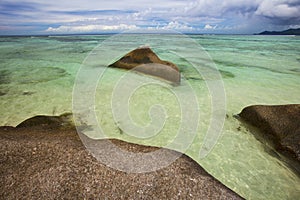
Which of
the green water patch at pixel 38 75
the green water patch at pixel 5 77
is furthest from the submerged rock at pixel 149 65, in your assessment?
the green water patch at pixel 5 77

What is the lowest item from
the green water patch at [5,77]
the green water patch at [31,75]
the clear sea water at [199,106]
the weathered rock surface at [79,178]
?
the clear sea water at [199,106]

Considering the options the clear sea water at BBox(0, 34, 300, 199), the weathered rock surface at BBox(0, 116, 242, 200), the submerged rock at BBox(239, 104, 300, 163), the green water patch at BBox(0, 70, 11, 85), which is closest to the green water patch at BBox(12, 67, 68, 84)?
the clear sea water at BBox(0, 34, 300, 199)

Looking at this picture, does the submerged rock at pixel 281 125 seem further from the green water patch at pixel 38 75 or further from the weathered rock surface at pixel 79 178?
the green water patch at pixel 38 75

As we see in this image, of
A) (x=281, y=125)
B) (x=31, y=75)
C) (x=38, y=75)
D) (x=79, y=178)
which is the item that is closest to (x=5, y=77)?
(x=31, y=75)

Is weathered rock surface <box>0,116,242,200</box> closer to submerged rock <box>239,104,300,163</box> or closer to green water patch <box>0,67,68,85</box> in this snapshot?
submerged rock <box>239,104,300,163</box>

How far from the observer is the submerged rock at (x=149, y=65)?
27.4 feet

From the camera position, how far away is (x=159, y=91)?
23.4ft

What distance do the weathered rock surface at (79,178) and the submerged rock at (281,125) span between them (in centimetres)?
191

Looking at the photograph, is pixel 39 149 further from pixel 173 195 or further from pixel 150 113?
pixel 150 113

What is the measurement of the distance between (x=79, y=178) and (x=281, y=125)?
402 cm

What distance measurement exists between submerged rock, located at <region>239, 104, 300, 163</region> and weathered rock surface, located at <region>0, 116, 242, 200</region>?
6.28ft

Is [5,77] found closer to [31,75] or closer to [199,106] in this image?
[31,75]

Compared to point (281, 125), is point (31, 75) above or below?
below

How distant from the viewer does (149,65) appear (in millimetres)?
9234
